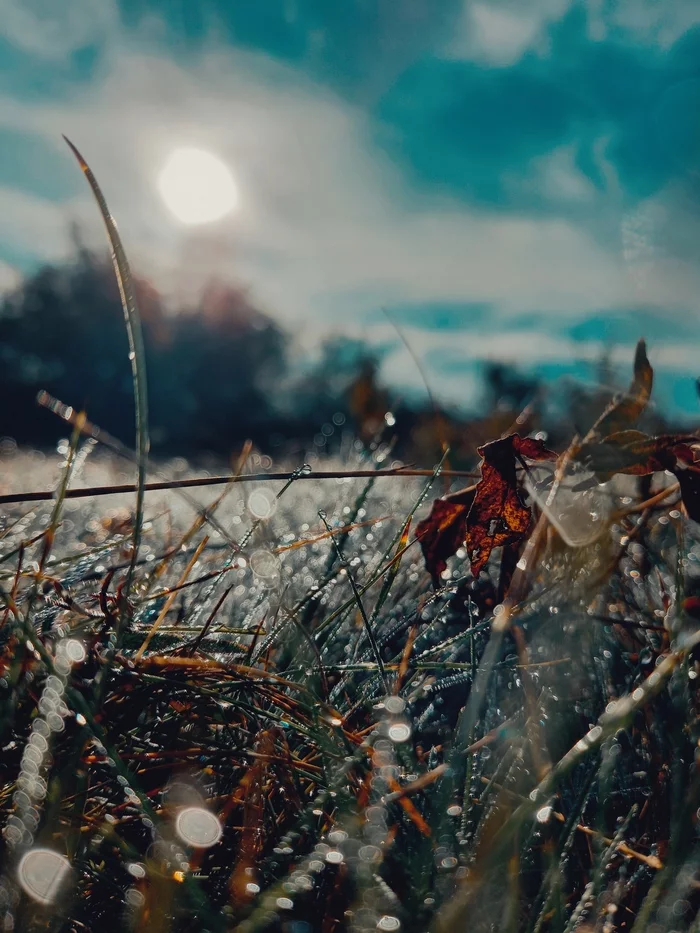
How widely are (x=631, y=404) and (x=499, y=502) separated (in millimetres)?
146

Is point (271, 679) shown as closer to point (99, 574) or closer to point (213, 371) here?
point (99, 574)

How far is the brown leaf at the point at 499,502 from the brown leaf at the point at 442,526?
53 millimetres

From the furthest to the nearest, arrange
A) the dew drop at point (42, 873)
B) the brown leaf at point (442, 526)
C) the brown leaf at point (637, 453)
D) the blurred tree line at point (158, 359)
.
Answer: the blurred tree line at point (158, 359) < the brown leaf at point (442, 526) < the brown leaf at point (637, 453) < the dew drop at point (42, 873)

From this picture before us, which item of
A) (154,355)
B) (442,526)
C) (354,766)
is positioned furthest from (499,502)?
(154,355)

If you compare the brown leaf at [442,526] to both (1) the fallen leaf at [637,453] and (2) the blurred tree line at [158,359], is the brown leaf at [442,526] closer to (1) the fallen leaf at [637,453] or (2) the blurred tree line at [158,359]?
(1) the fallen leaf at [637,453]

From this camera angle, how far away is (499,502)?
589 mm

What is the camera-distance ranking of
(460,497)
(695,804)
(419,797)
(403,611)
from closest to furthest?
(695,804) < (419,797) < (460,497) < (403,611)

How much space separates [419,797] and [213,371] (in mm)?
14998

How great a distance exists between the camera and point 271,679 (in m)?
0.51

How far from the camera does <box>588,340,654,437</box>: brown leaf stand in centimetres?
57

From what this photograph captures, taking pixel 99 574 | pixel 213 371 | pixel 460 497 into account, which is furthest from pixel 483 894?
pixel 213 371

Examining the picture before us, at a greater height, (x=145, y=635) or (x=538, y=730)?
(x=145, y=635)

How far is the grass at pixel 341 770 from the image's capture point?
0.36 metres

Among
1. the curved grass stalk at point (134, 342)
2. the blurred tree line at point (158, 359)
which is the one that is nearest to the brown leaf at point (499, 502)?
the curved grass stalk at point (134, 342)
